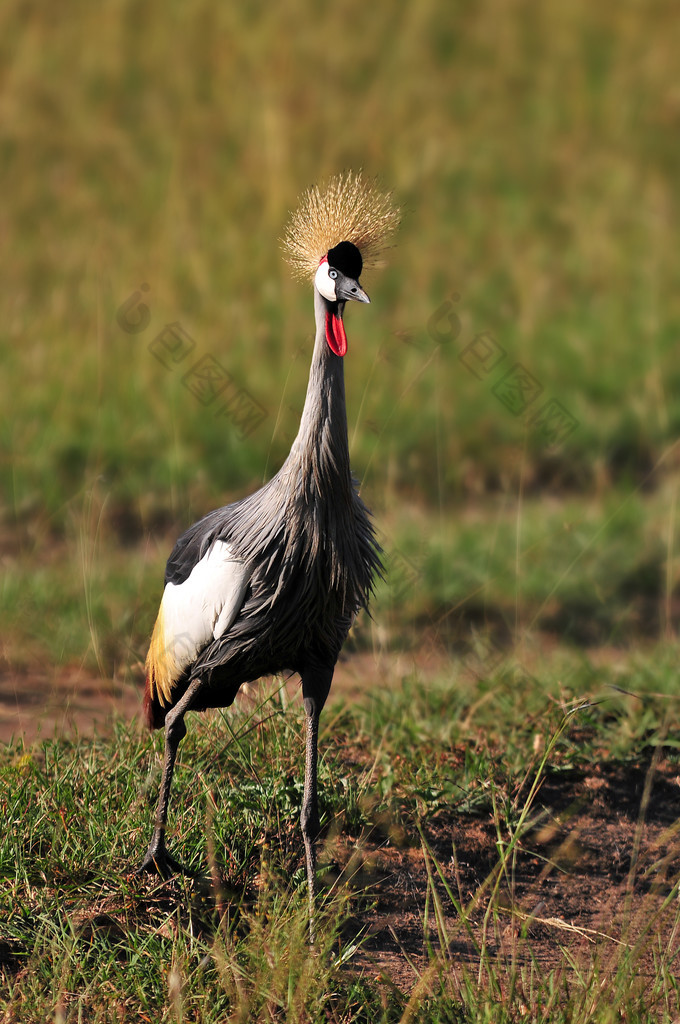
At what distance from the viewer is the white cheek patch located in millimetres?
2479

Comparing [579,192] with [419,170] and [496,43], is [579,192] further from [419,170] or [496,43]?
[496,43]

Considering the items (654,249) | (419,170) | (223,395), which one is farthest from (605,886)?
(419,170)

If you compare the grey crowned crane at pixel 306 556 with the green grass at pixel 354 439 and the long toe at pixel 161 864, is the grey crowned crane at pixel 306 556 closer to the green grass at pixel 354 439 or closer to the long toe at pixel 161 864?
the long toe at pixel 161 864

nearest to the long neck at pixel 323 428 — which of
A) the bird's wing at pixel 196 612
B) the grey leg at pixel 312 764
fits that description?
the bird's wing at pixel 196 612

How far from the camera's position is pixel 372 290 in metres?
7.15

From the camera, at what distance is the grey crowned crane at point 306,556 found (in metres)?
2.53

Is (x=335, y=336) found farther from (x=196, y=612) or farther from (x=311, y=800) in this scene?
(x=311, y=800)

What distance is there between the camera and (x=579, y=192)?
812 centimetres

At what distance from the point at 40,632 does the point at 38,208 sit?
4.31 metres

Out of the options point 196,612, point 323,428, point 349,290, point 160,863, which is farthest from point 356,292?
point 160,863

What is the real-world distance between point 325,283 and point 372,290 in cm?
474

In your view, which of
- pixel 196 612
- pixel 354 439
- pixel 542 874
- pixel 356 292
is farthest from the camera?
pixel 354 439

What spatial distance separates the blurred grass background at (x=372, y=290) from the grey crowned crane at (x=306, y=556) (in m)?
0.74

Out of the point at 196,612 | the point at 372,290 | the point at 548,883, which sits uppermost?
the point at 372,290
